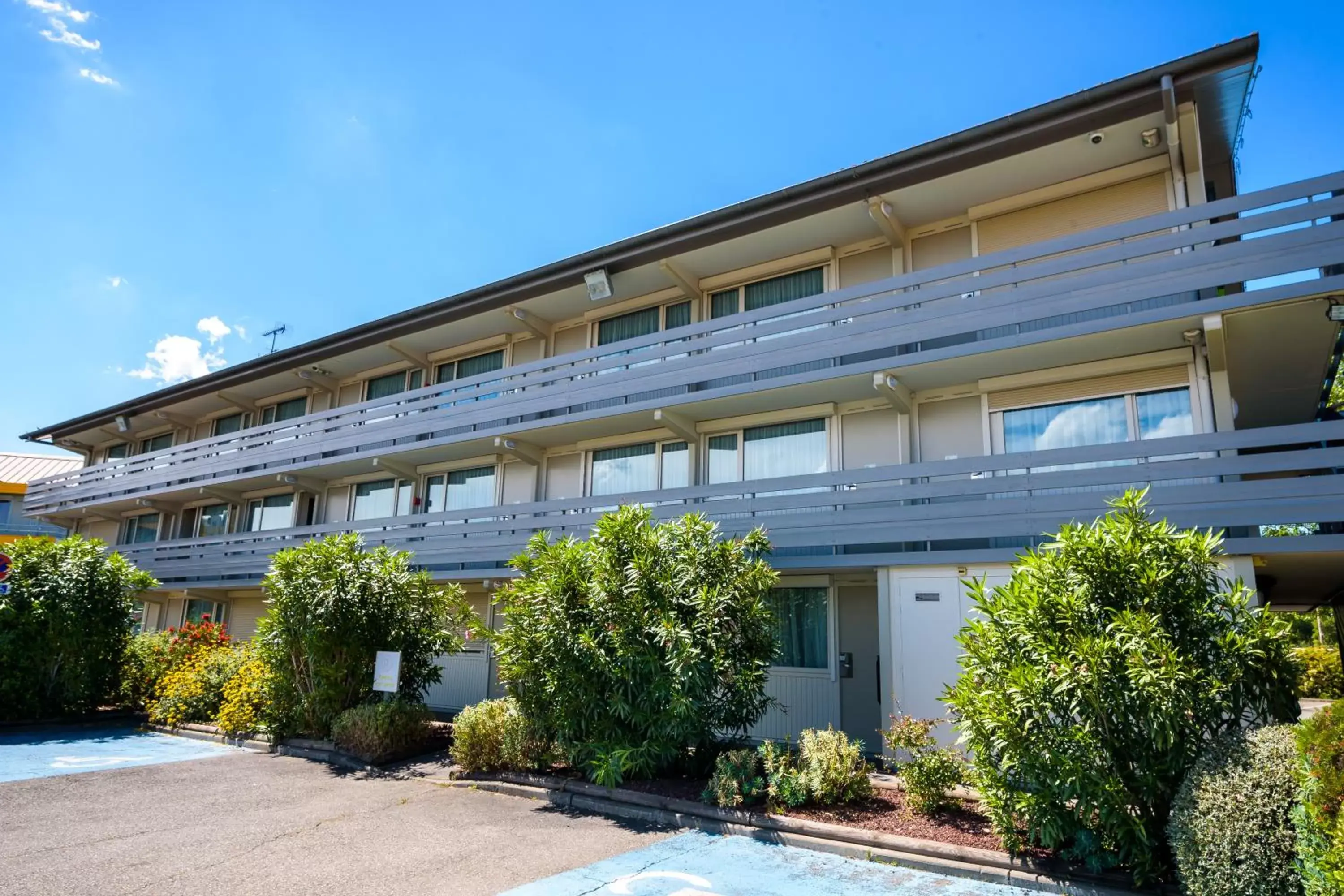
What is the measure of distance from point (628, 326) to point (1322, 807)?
1434cm

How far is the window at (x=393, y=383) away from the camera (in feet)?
69.7

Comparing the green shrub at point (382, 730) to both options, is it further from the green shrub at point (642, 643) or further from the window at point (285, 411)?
the window at point (285, 411)

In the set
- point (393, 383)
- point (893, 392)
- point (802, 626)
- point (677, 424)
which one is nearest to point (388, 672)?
point (677, 424)

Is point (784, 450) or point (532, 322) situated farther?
point (532, 322)

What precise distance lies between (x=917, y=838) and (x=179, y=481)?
989 inches

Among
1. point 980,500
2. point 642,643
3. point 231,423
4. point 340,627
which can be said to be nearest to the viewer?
point 642,643

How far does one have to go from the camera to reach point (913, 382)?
13086 mm

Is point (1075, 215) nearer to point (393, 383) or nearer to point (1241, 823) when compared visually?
point (1241, 823)

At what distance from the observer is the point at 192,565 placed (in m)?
23.4

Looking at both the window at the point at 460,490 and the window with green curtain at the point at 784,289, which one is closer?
the window with green curtain at the point at 784,289

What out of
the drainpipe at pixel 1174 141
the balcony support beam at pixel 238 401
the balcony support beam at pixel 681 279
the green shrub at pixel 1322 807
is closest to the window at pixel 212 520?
the balcony support beam at pixel 238 401

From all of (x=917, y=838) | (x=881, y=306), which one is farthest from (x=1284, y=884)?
(x=881, y=306)

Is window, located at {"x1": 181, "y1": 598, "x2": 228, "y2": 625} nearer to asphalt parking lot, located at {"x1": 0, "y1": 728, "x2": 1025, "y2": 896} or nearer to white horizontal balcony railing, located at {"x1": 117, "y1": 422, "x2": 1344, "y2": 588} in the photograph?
white horizontal balcony railing, located at {"x1": 117, "y1": 422, "x2": 1344, "y2": 588}

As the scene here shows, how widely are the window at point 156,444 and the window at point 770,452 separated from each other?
23.3 m
